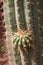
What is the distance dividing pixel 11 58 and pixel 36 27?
64 cm

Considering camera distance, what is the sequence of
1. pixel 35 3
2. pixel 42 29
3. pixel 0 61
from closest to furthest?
pixel 35 3 → pixel 42 29 → pixel 0 61

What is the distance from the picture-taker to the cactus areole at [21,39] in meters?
2.67

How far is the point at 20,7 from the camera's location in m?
2.72

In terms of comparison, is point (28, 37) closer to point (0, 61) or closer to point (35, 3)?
point (35, 3)

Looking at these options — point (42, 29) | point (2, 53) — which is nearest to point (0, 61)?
point (2, 53)

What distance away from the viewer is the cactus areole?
2671 millimetres

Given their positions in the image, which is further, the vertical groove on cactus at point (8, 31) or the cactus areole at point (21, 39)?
the vertical groove on cactus at point (8, 31)

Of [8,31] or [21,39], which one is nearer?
[21,39]

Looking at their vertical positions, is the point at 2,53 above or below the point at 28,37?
below

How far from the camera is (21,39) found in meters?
2.67

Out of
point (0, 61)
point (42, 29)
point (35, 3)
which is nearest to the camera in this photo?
point (35, 3)

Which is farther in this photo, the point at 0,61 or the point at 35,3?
the point at 0,61

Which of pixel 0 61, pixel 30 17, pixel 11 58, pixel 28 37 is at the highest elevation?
pixel 30 17

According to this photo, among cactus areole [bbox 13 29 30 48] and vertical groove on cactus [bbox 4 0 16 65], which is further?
vertical groove on cactus [bbox 4 0 16 65]
